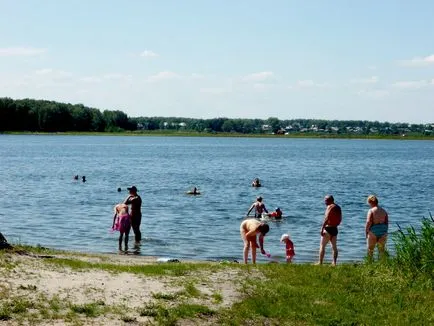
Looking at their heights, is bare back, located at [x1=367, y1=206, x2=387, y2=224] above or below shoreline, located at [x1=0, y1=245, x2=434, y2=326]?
above

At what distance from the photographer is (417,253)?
14.7 metres

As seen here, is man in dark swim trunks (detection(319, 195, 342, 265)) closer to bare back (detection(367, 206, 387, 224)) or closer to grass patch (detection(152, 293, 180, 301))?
bare back (detection(367, 206, 387, 224))

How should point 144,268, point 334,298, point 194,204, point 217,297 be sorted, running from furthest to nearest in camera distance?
point 194,204, point 144,268, point 334,298, point 217,297

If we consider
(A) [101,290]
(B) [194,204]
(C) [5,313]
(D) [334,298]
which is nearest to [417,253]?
(D) [334,298]

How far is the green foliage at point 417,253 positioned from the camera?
1429cm

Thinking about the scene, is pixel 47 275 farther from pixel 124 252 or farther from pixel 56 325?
pixel 124 252

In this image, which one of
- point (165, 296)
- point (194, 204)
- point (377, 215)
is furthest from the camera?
point (194, 204)

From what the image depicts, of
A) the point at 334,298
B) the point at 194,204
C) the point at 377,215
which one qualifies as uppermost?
the point at 377,215

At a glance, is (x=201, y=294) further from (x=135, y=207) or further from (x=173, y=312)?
(x=135, y=207)

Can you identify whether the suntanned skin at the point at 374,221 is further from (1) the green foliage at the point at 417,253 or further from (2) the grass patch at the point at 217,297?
(2) the grass patch at the point at 217,297

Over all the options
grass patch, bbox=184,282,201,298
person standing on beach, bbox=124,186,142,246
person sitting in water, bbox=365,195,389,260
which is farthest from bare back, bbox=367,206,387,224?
person standing on beach, bbox=124,186,142,246

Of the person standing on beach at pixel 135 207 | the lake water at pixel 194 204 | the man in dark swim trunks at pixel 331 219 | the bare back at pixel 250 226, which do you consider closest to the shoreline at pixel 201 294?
the bare back at pixel 250 226

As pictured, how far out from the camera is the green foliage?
46.9 ft

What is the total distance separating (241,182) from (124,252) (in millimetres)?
40885
